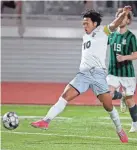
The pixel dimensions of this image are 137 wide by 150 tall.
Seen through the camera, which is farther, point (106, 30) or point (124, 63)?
point (124, 63)

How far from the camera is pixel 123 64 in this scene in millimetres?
11977

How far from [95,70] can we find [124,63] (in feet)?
5.16

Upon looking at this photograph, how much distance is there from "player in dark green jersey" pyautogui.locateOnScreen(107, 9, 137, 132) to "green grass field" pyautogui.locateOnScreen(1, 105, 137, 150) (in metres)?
0.51

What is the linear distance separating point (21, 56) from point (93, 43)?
12.7 metres

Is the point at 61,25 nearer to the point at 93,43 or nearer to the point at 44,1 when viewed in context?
the point at 44,1

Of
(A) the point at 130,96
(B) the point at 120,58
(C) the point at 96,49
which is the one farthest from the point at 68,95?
(A) the point at 130,96

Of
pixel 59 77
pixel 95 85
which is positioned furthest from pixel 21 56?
pixel 95 85

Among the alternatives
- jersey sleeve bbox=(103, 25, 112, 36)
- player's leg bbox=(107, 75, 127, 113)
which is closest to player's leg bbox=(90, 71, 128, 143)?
jersey sleeve bbox=(103, 25, 112, 36)

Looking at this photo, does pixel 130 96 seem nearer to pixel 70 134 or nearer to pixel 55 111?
pixel 70 134

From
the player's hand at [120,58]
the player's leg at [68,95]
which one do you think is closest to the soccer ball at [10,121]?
the player's leg at [68,95]

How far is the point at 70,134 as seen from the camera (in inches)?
444

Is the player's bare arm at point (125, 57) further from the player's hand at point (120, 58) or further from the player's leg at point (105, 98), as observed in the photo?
the player's leg at point (105, 98)

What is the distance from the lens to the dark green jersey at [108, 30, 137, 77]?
11.8 m

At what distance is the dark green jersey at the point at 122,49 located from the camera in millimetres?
11820
